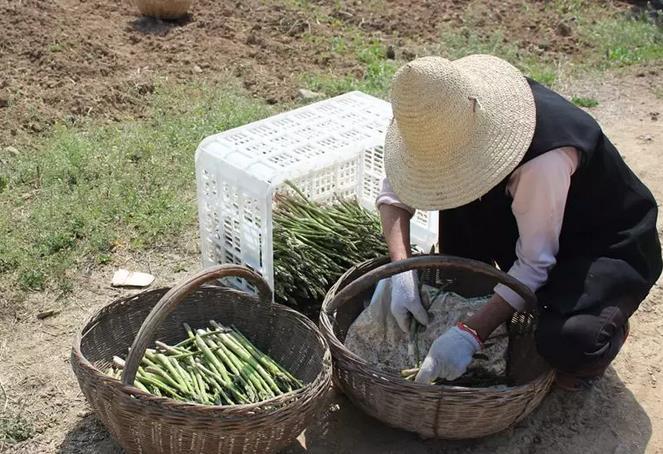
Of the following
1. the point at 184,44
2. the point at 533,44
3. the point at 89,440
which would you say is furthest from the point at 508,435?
the point at 533,44

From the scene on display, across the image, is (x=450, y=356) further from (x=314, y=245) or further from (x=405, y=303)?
(x=314, y=245)

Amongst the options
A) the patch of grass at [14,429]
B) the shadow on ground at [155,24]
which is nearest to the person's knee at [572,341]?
the patch of grass at [14,429]

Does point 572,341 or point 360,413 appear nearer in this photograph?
point 572,341

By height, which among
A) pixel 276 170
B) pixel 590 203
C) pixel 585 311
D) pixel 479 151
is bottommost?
pixel 585 311

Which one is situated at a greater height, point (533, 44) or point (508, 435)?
point (508, 435)

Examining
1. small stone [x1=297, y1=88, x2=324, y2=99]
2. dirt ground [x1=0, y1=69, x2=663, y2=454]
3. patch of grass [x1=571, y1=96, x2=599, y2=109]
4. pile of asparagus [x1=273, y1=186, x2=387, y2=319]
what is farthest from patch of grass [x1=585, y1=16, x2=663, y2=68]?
pile of asparagus [x1=273, y1=186, x2=387, y2=319]

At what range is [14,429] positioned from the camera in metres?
2.82

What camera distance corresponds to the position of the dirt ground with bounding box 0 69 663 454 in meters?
2.81

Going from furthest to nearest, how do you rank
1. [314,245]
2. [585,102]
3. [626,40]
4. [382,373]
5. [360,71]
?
[626,40]
[360,71]
[585,102]
[314,245]
[382,373]

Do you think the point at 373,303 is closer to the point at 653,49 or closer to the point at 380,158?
the point at 380,158

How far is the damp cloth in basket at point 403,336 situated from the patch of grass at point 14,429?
1097 mm

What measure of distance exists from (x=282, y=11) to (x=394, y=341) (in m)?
4.37

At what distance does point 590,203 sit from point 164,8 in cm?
439

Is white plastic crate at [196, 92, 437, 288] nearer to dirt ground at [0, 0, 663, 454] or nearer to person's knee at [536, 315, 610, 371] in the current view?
dirt ground at [0, 0, 663, 454]
